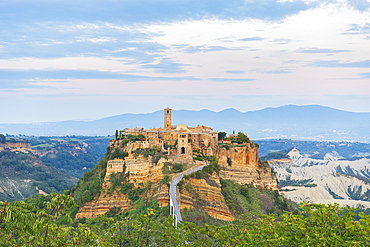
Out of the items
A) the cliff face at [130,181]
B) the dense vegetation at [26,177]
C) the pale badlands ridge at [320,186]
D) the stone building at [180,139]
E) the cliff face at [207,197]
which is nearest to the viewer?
the cliff face at [207,197]

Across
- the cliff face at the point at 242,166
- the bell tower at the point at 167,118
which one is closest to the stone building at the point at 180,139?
the cliff face at the point at 242,166

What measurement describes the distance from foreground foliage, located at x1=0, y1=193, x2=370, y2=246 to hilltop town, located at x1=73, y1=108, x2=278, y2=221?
18.0 meters

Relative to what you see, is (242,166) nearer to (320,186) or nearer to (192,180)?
(192,180)

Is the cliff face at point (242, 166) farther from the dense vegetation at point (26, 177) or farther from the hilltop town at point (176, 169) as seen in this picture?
the dense vegetation at point (26, 177)

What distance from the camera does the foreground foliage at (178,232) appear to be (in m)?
16.2

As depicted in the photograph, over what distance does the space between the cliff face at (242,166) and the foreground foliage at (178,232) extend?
125ft

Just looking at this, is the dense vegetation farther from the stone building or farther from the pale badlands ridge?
the pale badlands ridge

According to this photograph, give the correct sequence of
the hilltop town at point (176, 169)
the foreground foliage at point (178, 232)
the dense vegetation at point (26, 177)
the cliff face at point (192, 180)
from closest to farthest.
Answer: the foreground foliage at point (178, 232), the cliff face at point (192, 180), the hilltop town at point (176, 169), the dense vegetation at point (26, 177)

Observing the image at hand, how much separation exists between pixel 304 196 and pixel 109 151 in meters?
87.4

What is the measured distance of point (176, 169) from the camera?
51562 millimetres

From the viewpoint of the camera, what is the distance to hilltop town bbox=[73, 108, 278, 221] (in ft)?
155

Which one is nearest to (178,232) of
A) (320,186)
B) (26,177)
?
(26,177)

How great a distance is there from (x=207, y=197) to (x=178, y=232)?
23645 mm

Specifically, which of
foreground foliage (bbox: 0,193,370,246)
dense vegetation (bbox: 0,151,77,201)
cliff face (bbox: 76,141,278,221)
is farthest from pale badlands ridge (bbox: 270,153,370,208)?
dense vegetation (bbox: 0,151,77,201)
